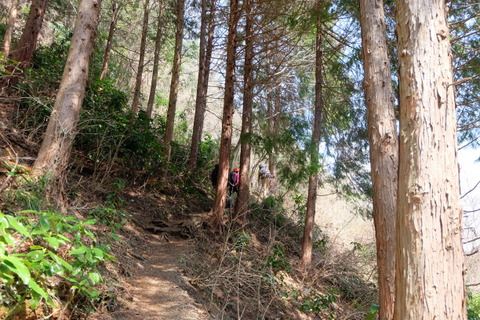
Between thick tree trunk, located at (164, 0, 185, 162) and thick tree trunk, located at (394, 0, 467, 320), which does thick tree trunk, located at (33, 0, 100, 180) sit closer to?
thick tree trunk, located at (394, 0, 467, 320)

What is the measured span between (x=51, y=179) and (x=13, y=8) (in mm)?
7196

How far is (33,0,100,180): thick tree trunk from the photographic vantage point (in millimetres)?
6066

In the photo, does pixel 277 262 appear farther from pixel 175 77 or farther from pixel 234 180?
pixel 175 77

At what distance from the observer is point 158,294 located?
5.86 meters

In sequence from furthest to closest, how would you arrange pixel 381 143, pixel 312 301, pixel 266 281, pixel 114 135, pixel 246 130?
pixel 246 130 < pixel 114 135 < pixel 312 301 < pixel 266 281 < pixel 381 143

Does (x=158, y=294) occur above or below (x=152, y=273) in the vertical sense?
below

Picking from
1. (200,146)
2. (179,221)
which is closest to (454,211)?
(179,221)

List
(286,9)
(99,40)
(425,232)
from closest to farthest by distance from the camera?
(425,232) < (286,9) < (99,40)

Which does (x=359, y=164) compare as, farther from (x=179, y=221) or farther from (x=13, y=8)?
(x=13, y=8)

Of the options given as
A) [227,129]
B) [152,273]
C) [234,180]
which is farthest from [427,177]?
[234,180]

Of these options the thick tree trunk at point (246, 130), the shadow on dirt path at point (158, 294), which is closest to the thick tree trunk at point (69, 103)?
the shadow on dirt path at point (158, 294)

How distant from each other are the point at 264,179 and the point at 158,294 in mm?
10814

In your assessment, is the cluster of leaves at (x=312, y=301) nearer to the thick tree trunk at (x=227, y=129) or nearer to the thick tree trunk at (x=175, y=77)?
the thick tree trunk at (x=227, y=129)

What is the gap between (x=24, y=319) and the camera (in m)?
3.52
